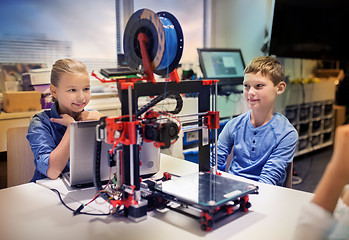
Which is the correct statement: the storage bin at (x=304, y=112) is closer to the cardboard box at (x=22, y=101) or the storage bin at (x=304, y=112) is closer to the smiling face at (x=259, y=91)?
the smiling face at (x=259, y=91)

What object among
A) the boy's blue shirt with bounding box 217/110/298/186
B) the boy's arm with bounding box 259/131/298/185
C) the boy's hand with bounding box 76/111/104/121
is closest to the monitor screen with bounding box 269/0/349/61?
the boy's blue shirt with bounding box 217/110/298/186

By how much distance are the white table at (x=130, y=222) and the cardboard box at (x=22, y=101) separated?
120cm

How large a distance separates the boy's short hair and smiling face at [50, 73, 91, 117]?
34.1 inches

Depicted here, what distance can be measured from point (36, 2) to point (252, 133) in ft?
6.37

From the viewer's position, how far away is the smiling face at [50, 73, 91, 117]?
5.96 feet

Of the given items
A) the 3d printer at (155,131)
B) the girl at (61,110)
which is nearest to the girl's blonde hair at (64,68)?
the girl at (61,110)

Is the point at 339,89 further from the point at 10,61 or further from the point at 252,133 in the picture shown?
the point at 10,61

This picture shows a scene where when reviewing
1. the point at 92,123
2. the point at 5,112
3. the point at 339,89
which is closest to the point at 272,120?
the point at 92,123

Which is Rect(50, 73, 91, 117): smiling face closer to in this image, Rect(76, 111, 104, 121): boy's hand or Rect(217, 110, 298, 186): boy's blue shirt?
Rect(76, 111, 104, 121): boy's hand

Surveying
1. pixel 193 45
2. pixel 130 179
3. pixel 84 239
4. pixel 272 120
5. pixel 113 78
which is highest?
pixel 193 45

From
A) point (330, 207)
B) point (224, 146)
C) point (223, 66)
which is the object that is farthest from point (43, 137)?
point (223, 66)

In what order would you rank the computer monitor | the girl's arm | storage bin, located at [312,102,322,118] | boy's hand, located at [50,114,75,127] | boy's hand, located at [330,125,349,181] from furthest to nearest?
storage bin, located at [312,102,322,118], the computer monitor, boy's hand, located at [50,114,75,127], the girl's arm, boy's hand, located at [330,125,349,181]

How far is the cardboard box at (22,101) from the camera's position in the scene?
2398mm

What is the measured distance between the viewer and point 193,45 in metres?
3.86
